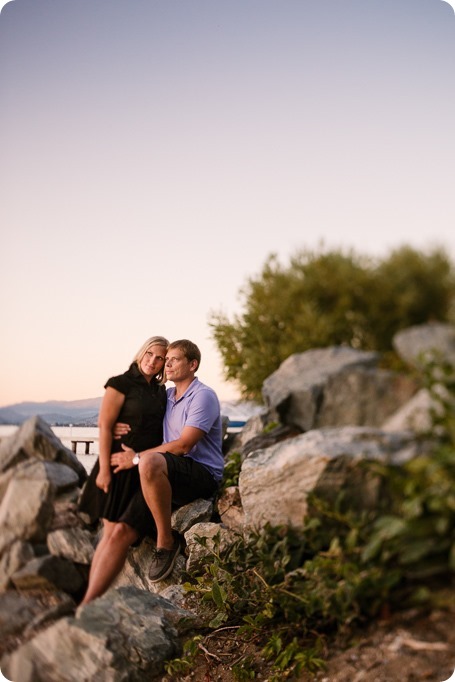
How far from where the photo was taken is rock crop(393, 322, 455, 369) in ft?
12.2

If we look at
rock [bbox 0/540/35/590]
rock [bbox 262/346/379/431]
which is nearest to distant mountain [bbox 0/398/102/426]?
rock [bbox 0/540/35/590]

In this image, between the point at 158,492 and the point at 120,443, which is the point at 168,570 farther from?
the point at 120,443

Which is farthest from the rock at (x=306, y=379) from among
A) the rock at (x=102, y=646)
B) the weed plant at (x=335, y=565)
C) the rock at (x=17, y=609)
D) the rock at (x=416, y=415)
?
the rock at (x=17, y=609)

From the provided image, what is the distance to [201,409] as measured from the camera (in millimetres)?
4934

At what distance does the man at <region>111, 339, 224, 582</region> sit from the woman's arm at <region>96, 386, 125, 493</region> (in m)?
0.05

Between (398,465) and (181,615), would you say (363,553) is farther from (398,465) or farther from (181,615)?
(181,615)

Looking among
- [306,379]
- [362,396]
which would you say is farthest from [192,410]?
[362,396]

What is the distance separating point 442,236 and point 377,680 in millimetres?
2389

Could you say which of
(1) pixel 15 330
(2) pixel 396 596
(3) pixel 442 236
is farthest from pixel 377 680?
(1) pixel 15 330

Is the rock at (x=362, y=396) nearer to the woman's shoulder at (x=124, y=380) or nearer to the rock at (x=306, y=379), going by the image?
the rock at (x=306, y=379)

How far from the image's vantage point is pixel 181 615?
5.15 metres

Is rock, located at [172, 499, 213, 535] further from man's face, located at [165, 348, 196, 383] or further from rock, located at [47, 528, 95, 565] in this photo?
man's face, located at [165, 348, 196, 383]

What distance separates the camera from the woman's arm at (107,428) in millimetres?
4602

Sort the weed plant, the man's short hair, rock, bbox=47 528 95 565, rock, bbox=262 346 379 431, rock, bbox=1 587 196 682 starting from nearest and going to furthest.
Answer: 1. the weed plant
2. rock, bbox=262 346 379 431
3. rock, bbox=1 587 196 682
4. rock, bbox=47 528 95 565
5. the man's short hair
